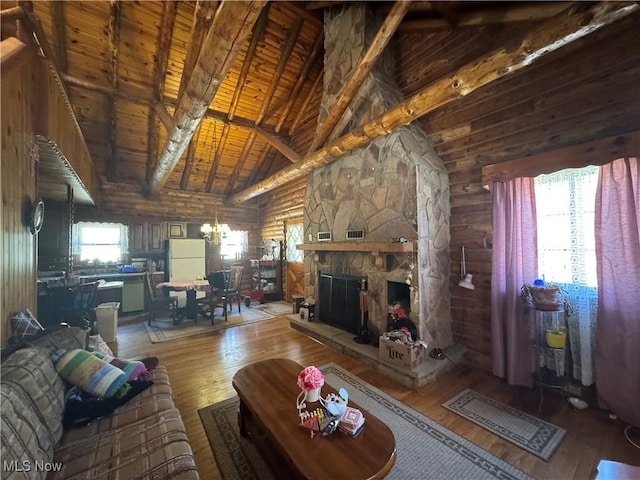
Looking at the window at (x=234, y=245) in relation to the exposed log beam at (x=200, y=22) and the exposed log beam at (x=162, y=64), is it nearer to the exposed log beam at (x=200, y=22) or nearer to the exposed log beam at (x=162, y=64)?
the exposed log beam at (x=162, y=64)

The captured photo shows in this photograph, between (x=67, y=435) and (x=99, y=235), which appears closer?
(x=67, y=435)

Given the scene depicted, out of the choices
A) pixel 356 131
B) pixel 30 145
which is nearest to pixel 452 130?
pixel 356 131

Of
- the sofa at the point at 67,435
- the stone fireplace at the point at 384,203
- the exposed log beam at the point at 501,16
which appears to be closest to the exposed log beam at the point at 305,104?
the stone fireplace at the point at 384,203

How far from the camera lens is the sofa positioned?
48.3 inches

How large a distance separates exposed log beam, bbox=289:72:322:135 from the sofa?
5.94 metres

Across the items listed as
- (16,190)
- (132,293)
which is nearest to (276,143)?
(16,190)

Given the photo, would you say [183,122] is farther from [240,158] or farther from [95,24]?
[240,158]

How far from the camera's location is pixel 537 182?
293cm

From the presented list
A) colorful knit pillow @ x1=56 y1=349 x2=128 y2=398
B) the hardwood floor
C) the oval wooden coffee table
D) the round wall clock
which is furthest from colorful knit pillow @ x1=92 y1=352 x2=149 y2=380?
the round wall clock

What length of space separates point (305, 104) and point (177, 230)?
4.94 metres

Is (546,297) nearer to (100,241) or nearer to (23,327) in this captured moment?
(23,327)

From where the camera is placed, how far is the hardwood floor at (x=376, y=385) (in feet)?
6.35

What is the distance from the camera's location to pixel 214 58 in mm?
2428

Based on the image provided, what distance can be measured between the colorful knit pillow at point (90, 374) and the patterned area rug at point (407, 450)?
0.86m
